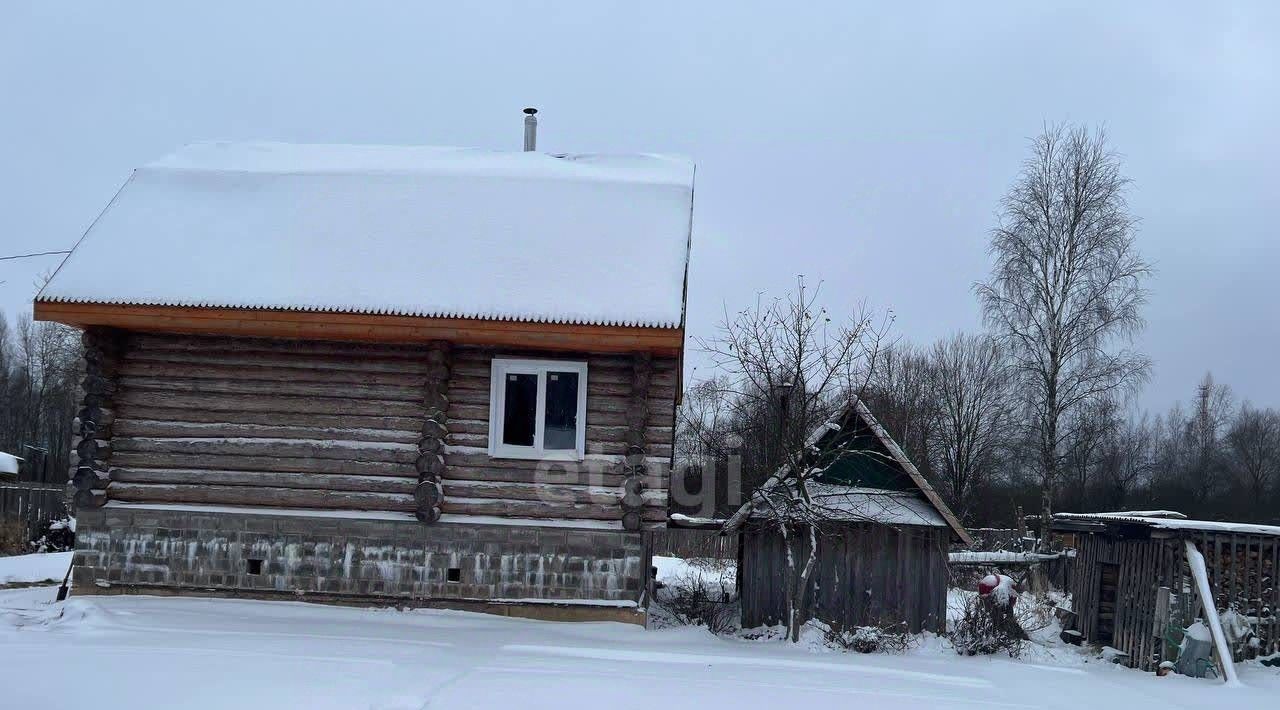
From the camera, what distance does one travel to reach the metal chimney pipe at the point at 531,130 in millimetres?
18172

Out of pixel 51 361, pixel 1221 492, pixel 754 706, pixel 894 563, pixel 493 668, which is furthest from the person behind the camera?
pixel 51 361

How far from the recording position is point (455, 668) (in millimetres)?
9836

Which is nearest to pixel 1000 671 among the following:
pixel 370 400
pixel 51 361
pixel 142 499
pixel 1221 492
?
pixel 370 400

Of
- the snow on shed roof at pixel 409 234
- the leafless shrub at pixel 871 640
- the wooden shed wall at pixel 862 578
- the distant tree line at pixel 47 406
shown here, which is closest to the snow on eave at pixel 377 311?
the snow on shed roof at pixel 409 234

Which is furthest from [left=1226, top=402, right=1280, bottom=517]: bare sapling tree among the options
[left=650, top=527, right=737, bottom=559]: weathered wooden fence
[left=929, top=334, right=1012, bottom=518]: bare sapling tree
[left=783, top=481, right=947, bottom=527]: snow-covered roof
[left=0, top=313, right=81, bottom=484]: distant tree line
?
[left=0, top=313, right=81, bottom=484]: distant tree line

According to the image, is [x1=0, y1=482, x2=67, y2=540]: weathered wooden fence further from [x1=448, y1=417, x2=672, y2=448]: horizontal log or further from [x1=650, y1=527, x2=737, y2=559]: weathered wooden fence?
[x1=448, y1=417, x2=672, y2=448]: horizontal log

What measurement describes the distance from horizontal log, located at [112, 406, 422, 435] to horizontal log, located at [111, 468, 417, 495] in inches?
24.8

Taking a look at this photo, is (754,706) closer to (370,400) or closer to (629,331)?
(629,331)

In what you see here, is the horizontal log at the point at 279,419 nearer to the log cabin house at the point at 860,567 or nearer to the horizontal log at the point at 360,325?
the horizontal log at the point at 360,325

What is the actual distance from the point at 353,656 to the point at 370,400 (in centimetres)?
376

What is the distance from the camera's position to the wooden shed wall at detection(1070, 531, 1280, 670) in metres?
13.0

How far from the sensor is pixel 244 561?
12.7 m

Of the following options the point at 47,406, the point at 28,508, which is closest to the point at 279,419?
the point at 28,508

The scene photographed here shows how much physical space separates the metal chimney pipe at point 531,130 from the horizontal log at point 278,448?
7.37 m
